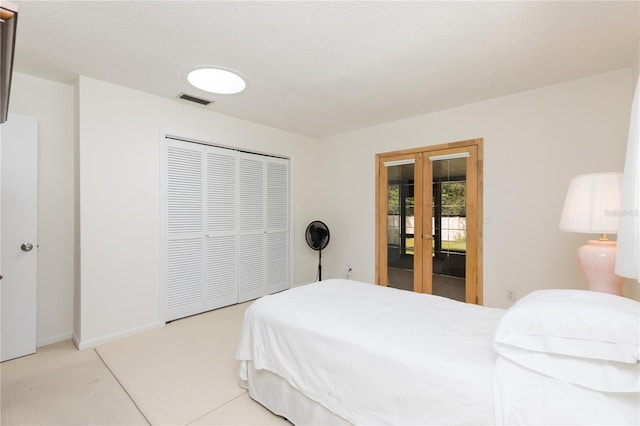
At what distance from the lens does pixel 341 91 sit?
290 cm

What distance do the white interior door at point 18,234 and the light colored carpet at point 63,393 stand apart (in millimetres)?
255

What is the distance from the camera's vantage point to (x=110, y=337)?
271 cm

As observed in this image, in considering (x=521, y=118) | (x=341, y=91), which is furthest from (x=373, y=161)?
(x=521, y=118)

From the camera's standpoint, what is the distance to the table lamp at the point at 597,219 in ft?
5.77

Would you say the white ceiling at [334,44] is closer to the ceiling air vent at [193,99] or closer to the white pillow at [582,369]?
the ceiling air vent at [193,99]

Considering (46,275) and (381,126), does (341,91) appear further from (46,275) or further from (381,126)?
(46,275)

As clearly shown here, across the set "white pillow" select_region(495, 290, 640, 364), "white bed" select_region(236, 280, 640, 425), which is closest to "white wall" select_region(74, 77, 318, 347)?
"white bed" select_region(236, 280, 640, 425)

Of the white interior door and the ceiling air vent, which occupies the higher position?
the ceiling air vent

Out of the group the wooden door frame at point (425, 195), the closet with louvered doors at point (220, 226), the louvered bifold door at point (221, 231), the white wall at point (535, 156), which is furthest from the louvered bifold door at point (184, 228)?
the white wall at point (535, 156)

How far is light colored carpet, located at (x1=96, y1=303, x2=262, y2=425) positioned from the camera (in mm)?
1824

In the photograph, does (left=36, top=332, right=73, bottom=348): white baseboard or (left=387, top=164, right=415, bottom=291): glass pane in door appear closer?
(left=36, top=332, right=73, bottom=348): white baseboard

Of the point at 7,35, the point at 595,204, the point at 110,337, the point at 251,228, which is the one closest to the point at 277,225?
the point at 251,228

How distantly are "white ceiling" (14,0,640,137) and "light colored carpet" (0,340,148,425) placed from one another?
2399mm

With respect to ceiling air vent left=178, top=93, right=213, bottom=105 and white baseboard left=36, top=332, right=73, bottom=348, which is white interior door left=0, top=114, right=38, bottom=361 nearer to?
white baseboard left=36, top=332, right=73, bottom=348
